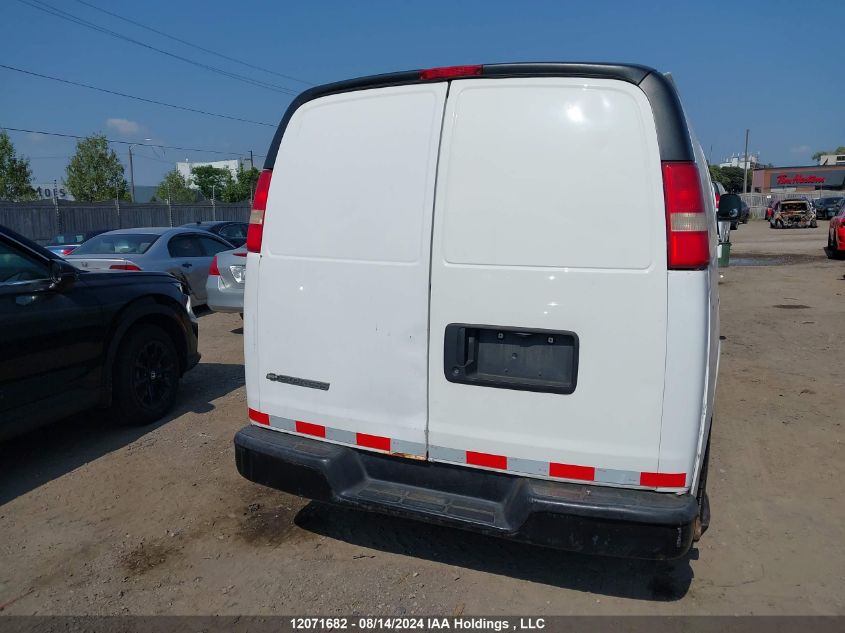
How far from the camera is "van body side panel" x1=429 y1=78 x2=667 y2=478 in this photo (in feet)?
8.65

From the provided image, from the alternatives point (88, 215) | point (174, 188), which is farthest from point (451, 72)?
point (174, 188)

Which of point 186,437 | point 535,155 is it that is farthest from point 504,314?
point 186,437

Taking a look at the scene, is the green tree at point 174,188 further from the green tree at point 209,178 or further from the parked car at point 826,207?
the parked car at point 826,207

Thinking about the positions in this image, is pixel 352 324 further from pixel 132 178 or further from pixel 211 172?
pixel 211 172

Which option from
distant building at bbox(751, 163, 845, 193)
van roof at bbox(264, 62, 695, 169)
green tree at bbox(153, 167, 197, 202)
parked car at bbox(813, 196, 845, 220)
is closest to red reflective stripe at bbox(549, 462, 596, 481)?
van roof at bbox(264, 62, 695, 169)

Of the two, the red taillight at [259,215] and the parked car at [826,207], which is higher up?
the parked car at [826,207]

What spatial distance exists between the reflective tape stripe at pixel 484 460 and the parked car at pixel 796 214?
1589 inches

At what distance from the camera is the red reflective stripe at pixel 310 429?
3.29 metres

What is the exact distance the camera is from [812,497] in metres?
4.18

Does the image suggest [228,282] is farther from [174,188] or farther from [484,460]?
[174,188]

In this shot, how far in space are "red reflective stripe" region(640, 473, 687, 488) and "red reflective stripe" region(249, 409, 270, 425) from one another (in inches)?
71.7

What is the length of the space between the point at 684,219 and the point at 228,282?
7.03 meters

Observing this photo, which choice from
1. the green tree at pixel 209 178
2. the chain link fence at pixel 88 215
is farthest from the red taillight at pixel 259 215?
the green tree at pixel 209 178

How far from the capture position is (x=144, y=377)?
552cm
